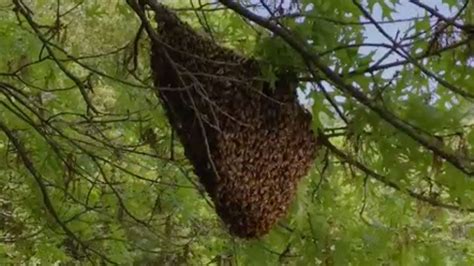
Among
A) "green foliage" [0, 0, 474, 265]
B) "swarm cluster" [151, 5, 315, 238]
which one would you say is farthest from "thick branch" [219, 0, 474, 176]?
"swarm cluster" [151, 5, 315, 238]

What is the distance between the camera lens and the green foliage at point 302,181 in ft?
6.60

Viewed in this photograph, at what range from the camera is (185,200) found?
3.29 meters

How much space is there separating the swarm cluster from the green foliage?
70 mm

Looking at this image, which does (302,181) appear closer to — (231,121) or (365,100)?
(231,121)

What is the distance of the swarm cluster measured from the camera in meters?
2.11

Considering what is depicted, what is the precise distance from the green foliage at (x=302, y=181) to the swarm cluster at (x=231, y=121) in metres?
0.07

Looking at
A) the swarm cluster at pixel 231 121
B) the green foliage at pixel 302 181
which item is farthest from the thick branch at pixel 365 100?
the swarm cluster at pixel 231 121

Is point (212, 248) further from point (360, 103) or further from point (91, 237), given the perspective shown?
point (360, 103)

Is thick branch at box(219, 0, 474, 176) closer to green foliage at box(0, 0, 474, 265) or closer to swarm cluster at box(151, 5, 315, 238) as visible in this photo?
green foliage at box(0, 0, 474, 265)

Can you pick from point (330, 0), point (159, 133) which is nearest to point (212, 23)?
point (159, 133)

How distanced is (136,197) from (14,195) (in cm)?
50

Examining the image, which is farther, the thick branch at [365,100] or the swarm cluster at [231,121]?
the swarm cluster at [231,121]

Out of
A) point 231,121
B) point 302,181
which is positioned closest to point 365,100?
point 231,121

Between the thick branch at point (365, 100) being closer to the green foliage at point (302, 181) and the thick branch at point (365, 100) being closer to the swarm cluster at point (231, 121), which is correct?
the green foliage at point (302, 181)
